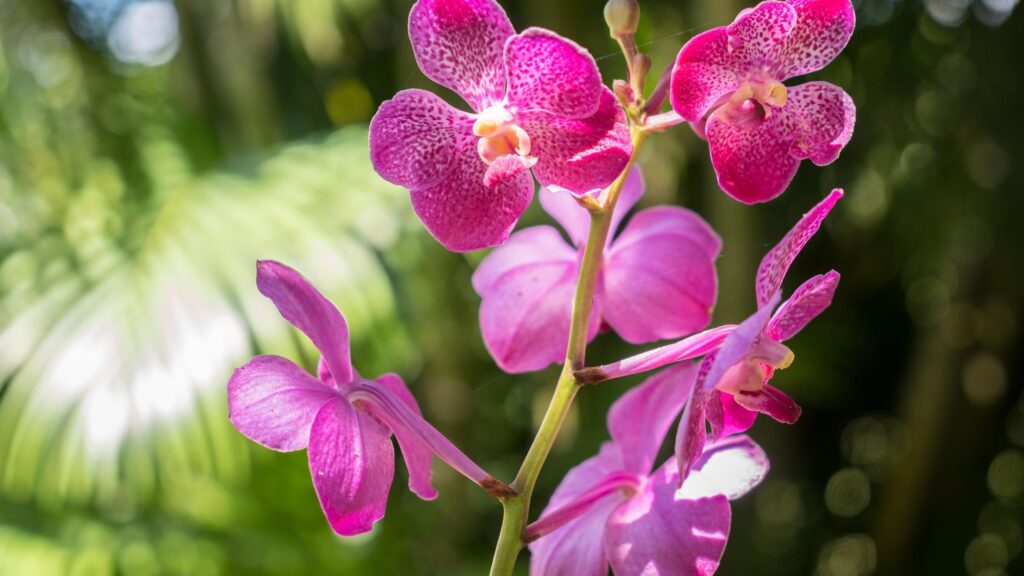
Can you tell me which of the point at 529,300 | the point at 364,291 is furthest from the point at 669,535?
the point at 364,291

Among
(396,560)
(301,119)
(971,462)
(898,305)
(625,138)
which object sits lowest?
(971,462)

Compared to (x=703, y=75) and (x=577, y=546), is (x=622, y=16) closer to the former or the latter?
(x=703, y=75)

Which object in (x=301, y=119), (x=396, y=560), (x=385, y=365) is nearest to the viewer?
(x=385, y=365)

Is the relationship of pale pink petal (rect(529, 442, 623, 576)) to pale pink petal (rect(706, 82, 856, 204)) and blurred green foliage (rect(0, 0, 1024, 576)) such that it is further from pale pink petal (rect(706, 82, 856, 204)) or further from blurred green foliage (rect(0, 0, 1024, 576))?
blurred green foliage (rect(0, 0, 1024, 576))

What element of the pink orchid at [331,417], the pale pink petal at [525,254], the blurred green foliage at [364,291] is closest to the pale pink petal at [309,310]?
the pink orchid at [331,417]

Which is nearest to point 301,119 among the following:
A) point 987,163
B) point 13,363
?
point 13,363

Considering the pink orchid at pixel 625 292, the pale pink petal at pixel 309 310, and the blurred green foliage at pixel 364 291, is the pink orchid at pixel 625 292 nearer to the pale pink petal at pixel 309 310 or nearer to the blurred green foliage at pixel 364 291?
the pale pink petal at pixel 309 310

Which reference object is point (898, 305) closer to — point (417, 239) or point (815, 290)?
point (417, 239)
